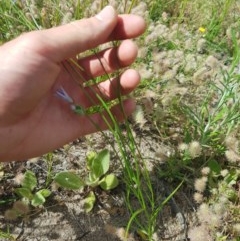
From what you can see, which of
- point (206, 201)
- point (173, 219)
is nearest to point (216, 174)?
point (206, 201)

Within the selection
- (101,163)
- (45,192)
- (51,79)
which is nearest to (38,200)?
(45,192)

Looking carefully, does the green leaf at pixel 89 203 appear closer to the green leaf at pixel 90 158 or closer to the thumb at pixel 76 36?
the green leaf at pixel 90 158

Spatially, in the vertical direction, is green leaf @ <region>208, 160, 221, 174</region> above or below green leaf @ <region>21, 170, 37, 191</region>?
below

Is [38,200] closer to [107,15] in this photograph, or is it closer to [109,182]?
[109,182]

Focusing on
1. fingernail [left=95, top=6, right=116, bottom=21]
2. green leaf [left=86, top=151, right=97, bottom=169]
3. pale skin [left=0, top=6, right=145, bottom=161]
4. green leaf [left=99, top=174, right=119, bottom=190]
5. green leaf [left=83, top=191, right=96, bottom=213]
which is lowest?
green leaf [left=83, top=191, right=96, bottom=213]

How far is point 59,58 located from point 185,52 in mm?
882

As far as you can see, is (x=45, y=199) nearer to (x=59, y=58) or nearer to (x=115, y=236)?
(x=115, y=236)

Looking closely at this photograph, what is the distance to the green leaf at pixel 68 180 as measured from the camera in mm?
1693

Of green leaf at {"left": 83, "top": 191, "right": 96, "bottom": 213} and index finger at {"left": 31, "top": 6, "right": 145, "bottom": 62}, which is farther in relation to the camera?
green leaf at {"left": 83, "top": 191, "right": 96, "bottom": 213}

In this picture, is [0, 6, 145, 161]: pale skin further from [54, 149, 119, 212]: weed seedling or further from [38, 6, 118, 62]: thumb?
[54, 149, 119, 212]: weed seedling

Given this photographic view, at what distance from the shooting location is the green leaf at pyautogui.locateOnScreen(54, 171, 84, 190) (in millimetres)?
1693

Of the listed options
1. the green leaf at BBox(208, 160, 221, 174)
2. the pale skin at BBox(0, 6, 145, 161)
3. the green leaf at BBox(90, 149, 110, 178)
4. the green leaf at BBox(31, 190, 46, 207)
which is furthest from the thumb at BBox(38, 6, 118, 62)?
the green leaf at BBox(208, 160, 221, 174)

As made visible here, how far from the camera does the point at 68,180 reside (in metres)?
1.70

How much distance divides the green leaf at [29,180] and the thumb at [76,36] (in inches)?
18.6
